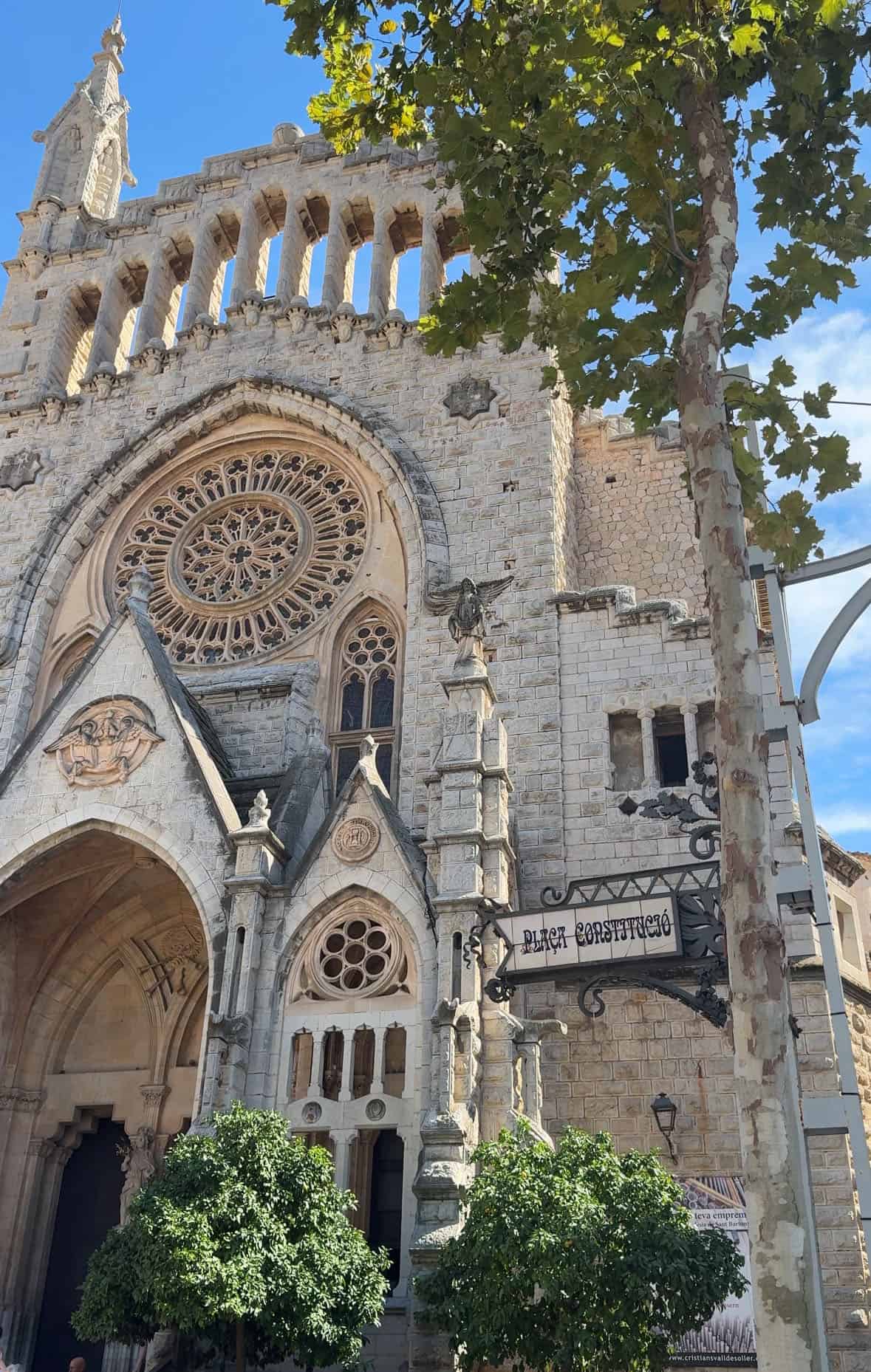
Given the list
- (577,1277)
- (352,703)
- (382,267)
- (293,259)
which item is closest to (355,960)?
(577,1277)

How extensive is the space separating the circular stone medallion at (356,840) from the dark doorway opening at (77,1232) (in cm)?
639

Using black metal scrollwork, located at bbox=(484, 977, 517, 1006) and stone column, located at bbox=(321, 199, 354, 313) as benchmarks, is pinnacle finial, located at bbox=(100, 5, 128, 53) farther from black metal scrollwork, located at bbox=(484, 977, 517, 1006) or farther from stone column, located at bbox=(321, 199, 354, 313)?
black metal scrollwork, located at bbox=(484, 977, 517, 1006)

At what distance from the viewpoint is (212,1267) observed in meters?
10.5

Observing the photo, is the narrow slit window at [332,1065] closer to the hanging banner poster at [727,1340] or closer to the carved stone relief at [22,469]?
the hanging banner poster at [727,1340]

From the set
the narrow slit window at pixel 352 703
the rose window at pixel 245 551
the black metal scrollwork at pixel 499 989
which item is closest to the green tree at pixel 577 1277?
the black metal scrollwork at pixel 499 989

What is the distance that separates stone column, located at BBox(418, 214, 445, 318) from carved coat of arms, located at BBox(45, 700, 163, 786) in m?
10.1

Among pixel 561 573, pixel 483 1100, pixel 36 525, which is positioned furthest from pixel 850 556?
pixel 36 525

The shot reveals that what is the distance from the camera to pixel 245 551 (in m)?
22.3

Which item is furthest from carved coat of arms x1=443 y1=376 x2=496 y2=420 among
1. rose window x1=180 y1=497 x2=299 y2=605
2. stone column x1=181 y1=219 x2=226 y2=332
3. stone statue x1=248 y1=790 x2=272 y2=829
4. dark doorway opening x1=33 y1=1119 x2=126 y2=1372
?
dark doorway opening x1=33 y1=1119 x2=126 y2=1372

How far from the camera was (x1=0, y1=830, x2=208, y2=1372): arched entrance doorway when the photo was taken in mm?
16938

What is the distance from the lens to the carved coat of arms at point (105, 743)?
16.5 meters

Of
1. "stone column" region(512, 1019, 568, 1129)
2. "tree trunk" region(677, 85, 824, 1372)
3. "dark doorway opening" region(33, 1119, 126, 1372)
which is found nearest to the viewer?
"tree trunk" region(677, 85, 824, 1372)

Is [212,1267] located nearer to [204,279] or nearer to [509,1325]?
[509,1325]

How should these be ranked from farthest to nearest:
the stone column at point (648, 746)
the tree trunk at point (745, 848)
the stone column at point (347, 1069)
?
the stone column at point (648, 746) → the stone column at point (347, 1069) → the tree trunk at point (745, 848)
